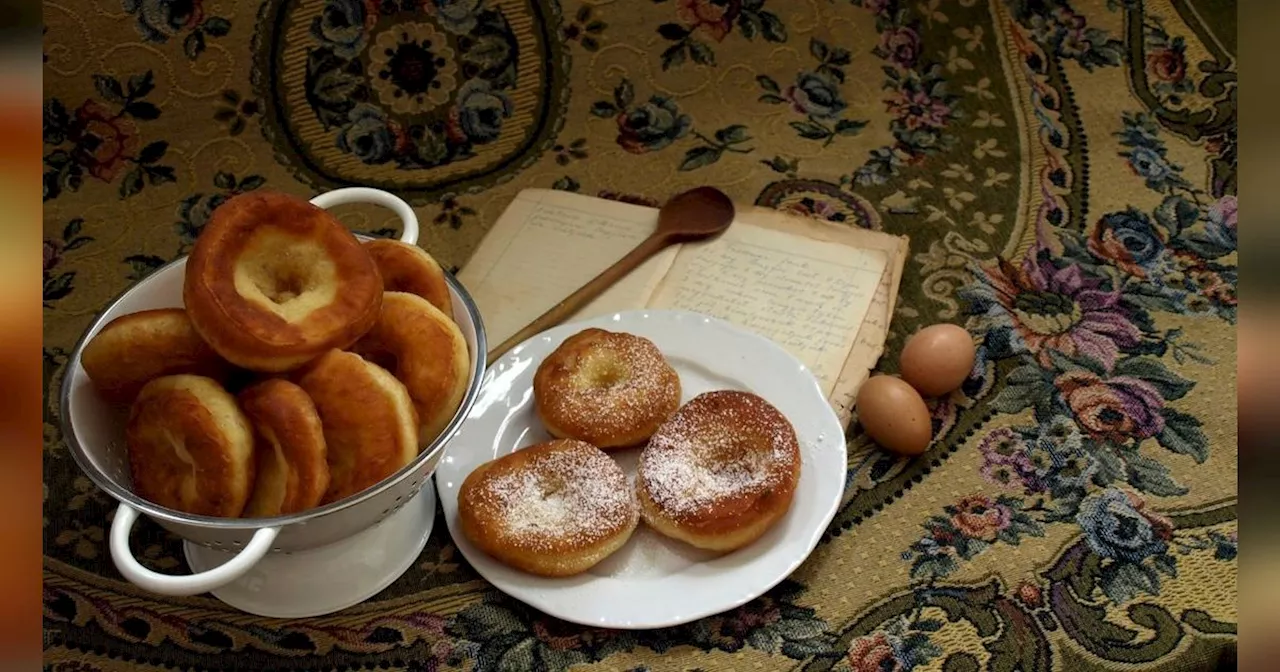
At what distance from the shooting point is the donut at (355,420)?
692 mm

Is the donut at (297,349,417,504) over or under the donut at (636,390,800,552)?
over

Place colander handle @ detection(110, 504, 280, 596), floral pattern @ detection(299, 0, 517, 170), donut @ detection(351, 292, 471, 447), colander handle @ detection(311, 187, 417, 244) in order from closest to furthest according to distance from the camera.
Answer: colander handle @ detection(110, 504, 280, 596), donut @ detection(351, 292, 471, 447), colander handle @ detection(311, 187, 417, 244), floral pattern @ detection(299, 0, 517, 170)

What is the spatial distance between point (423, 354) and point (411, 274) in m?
0.09

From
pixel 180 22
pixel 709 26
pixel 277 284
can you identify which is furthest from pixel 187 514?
pixel 709 26

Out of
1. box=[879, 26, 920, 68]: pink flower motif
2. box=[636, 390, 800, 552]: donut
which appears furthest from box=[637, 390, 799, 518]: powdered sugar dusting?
box=[879, 26, 920, 68]: pink flower motif

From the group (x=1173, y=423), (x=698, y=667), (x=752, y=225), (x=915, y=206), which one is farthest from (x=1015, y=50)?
(x=698, y=667)

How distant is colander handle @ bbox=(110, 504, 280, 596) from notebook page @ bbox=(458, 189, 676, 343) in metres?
0.39

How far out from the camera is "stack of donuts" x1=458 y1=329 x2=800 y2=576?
2.55ft

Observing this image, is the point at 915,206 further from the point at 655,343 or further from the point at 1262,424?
the point at 1262,424

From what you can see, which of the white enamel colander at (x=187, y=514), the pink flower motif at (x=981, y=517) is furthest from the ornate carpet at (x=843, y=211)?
the white enamel colander at (x=187, y=514)

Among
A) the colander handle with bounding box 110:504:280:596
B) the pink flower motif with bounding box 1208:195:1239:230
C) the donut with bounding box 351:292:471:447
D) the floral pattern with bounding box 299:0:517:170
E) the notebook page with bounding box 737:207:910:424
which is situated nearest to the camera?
the colander handle with bounding box 110:504:280:596

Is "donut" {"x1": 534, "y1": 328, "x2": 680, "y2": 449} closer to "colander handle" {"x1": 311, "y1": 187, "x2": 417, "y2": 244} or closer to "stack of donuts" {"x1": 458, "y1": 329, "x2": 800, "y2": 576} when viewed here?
"stack of donuts" {"x1": 458, "y1": 329, "x2": 800, "y2": 576}

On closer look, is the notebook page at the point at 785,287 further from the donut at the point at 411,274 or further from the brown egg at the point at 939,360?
the donut at the point at 411,274

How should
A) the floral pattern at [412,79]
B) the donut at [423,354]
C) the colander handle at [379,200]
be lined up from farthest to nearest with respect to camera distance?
the floral pattern at [412,79]
the colander handle at [379,200]
the donut at [423,354]
